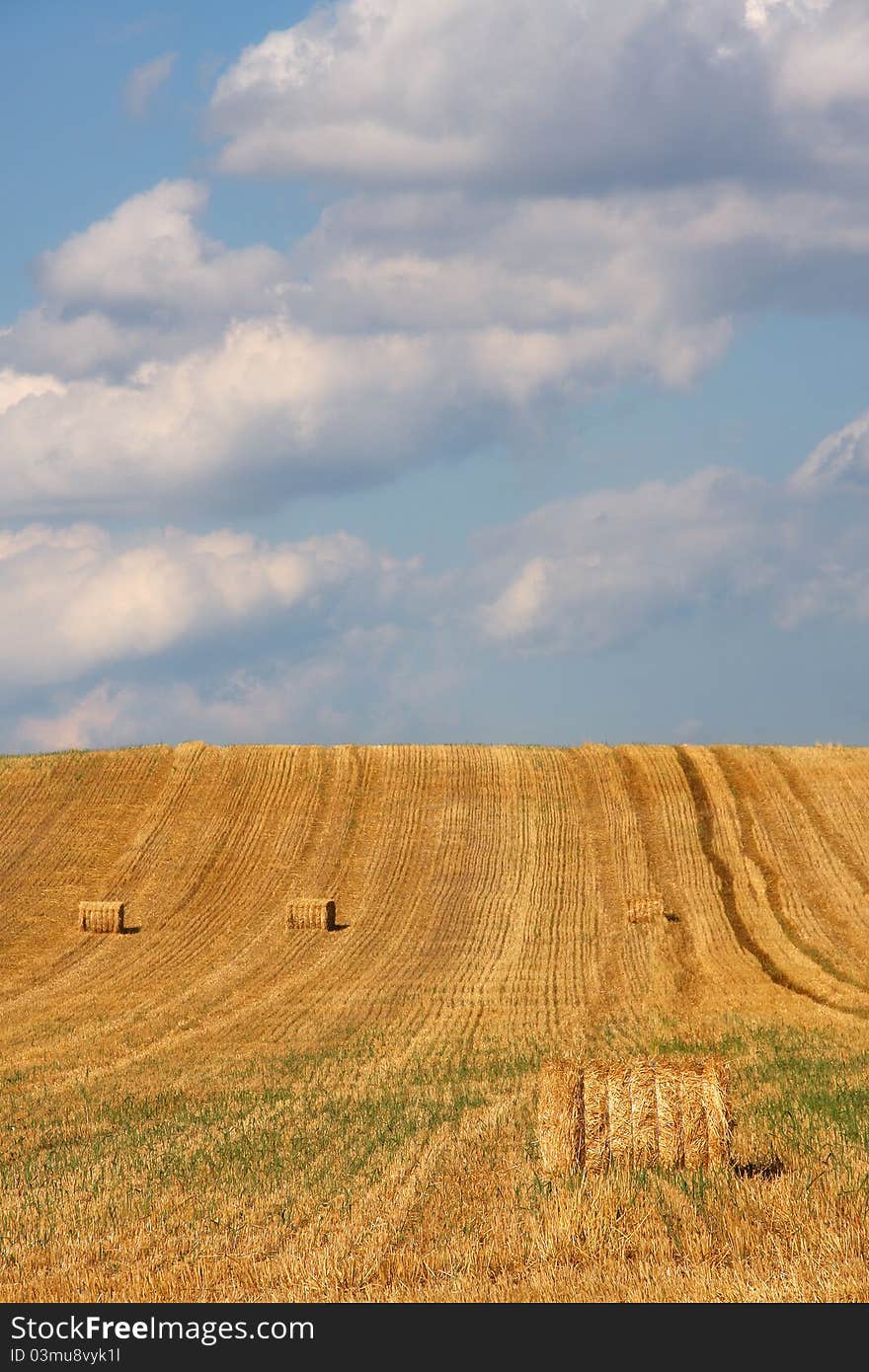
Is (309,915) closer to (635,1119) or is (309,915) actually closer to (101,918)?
(101,918)

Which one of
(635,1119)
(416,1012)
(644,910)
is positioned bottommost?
(635,1119)

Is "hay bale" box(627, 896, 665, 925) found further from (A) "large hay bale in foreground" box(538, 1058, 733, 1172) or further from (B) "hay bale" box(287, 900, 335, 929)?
(A) "large hay bale in foreground" box(538, 1058, 733, 1172)

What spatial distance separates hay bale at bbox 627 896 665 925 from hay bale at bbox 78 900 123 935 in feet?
49.5

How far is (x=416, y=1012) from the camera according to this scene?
33.0 m

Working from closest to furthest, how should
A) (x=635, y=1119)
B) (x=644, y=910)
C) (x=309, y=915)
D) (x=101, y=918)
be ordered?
1. (x=635, y=1119)
2. (x=101, y=918)
3. (x=644, y=910)
4. (x=309, y=915)

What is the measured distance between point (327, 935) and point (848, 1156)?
29.9 m

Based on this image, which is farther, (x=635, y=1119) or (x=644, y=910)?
(x=644, y=910)

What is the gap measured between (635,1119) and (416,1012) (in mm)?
17938

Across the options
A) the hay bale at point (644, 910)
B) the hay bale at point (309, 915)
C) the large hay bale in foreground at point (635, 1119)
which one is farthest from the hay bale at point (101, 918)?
the large hay bale in foreground at point (635, 1119)

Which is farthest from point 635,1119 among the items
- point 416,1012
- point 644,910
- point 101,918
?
point 101,918

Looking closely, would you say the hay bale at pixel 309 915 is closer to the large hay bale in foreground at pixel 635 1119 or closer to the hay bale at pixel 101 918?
the hay bale at pixel 101 918

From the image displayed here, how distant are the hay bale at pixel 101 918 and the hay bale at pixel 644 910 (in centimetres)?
1509

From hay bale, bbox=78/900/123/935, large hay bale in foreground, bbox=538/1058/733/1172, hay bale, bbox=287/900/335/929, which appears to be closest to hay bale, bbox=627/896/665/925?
hay bale, bbox=287/900/335/929
